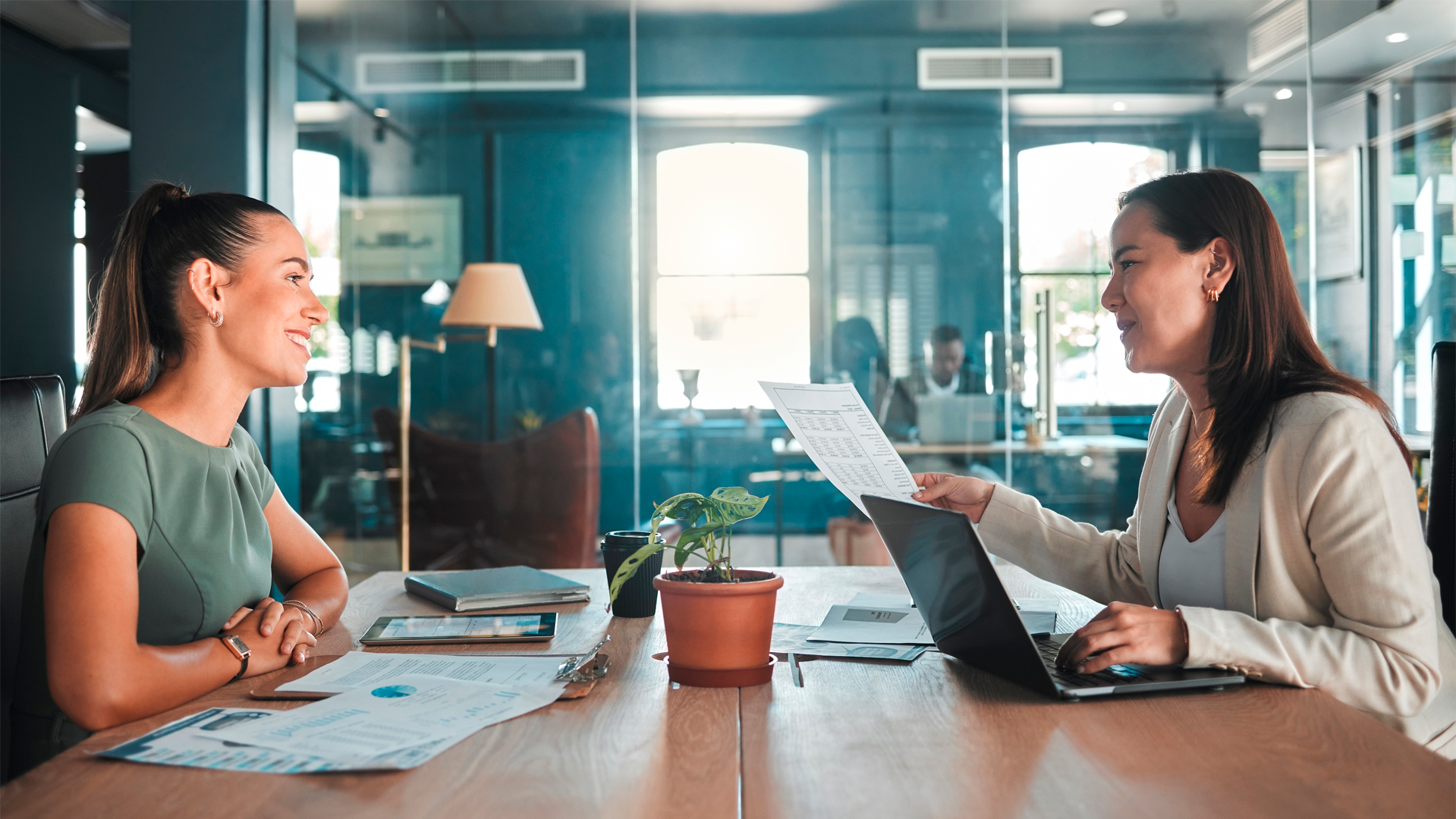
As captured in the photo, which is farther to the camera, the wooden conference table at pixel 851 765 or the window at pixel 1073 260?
the window at pixel 1073 260

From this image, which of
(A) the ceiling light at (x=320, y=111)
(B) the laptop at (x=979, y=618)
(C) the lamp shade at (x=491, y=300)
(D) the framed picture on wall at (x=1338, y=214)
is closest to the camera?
(B) the laptop at (x=979, y=618)

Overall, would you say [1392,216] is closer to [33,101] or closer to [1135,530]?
[1135,530]

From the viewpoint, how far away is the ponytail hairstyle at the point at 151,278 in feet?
4.44

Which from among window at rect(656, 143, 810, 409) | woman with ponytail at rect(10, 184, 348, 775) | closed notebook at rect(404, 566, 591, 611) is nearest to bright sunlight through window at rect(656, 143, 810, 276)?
window at rect(656, 143, 810, 409)

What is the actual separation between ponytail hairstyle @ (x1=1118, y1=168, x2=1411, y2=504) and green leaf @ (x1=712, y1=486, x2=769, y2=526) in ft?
2.11

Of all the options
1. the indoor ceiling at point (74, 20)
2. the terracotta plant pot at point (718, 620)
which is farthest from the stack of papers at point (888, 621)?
the indoor ceiling at point (74, 20)

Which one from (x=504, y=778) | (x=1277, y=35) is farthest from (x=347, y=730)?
(x=1277, y=35)

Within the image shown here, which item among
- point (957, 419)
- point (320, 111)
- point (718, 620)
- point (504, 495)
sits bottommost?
point (504, 495)

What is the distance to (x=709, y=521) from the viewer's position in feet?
3.54

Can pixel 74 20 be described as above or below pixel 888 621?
above

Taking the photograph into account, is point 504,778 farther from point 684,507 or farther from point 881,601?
point 881,601

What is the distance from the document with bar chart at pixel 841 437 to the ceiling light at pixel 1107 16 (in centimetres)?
411

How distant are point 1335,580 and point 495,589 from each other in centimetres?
115

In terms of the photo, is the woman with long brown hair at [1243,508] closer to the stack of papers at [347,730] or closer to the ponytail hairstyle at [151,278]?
the stack of papers at [347,730]
